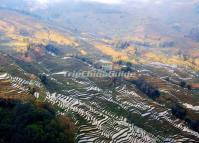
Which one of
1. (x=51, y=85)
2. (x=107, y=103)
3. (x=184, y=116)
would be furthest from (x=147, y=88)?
(x=51, y=85)

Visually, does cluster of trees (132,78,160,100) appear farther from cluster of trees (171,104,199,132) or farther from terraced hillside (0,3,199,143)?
cluster of trees (171,104,199,132)

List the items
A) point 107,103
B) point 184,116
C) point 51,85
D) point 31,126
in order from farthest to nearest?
point 51,85 → point 107,103 → point 184,116 → point 31,126

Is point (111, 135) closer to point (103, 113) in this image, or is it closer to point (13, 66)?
point (103, 113)

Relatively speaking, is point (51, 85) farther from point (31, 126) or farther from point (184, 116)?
point (31, 126)

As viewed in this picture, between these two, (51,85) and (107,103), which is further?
(51,85)

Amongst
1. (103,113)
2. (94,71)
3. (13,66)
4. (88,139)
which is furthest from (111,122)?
(94,71)

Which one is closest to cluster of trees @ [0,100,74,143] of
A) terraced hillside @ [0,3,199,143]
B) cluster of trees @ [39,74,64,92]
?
terraced hillside @ [0,3,199,143]
